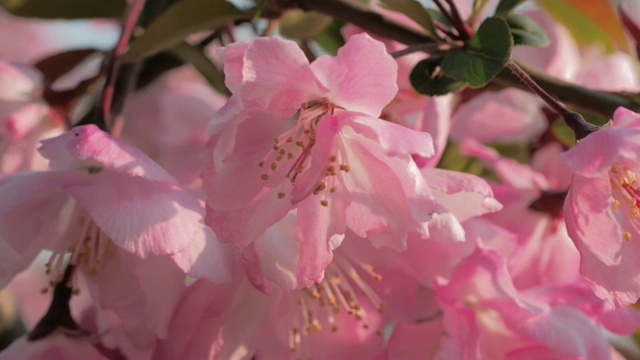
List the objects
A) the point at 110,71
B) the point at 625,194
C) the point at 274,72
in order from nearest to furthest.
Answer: the point at 274,72, the point at 625,194, the point at 110,71

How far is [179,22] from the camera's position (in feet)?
2.46

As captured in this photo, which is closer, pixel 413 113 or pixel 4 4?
pixel 413 113

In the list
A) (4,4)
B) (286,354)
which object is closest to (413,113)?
(286,354)

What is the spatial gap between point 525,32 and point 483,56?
0.32ft

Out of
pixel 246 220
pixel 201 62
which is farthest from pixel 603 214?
pixel 201 62

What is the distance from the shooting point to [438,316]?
0.76m

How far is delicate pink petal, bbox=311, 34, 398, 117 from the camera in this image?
0.54 meters

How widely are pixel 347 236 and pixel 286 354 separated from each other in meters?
0.10

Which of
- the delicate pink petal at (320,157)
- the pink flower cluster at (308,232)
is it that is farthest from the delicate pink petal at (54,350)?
the delicate pink petal at (320,157)

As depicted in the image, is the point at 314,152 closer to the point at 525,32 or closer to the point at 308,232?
the point at 308,232

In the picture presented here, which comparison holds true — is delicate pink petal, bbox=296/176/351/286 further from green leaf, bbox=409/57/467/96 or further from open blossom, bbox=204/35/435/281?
green leaf, bbox=409/57/467/96

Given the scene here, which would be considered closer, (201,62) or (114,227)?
(114,227)

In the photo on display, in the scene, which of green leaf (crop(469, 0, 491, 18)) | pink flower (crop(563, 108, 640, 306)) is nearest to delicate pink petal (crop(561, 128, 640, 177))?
pink flower (crop(563, 108, 640, 306))

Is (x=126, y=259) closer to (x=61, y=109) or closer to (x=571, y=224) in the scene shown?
(x=61, y=109)
